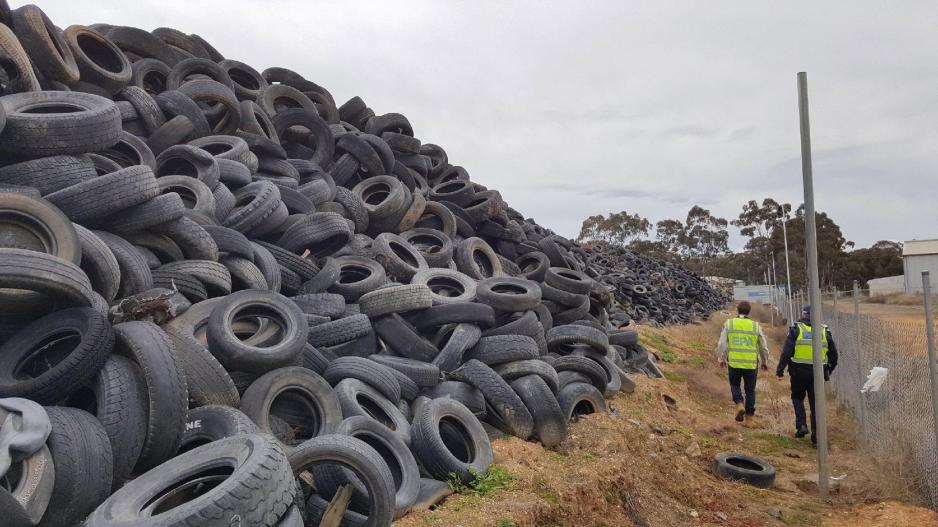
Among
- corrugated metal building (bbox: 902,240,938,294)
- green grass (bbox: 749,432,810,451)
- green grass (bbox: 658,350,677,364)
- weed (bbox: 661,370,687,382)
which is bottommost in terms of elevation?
green grass (bbox: 749,432,810,451)

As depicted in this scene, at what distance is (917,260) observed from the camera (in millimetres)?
45906

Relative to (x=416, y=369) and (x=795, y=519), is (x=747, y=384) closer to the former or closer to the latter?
(x=795, y=519)

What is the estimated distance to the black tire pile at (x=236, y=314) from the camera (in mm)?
4277

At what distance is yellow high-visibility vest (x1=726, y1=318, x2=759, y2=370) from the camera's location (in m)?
9.89

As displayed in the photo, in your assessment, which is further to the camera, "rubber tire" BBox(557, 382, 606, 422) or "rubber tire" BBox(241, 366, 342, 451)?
"rubber tire" BBox(557, 382, 606, 422)

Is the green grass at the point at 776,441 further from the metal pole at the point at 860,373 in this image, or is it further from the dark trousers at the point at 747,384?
the metal pole at the point at 860,373

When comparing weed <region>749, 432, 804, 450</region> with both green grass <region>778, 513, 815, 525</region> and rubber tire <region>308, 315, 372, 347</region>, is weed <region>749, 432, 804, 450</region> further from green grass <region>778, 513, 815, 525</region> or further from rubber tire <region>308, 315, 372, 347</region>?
rubber tire <region>308, 315, 372, 347</region>

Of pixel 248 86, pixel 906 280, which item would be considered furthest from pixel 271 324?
pixel 906 280

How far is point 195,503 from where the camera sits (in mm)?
3436

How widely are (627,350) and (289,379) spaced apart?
29.2ft

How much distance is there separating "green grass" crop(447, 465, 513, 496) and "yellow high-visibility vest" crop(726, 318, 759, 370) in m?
5.35

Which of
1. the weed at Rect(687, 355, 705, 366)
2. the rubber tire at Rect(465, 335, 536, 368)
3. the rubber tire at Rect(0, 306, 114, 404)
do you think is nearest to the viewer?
the rubber tire at Rect(0, 306, 114, 404)

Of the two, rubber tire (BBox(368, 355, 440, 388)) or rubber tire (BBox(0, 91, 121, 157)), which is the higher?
rubber tire (BBox(0, 91, 121, 157))

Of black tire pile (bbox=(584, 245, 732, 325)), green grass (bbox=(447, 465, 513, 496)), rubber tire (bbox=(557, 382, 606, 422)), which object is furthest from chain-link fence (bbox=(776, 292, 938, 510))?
black tire pile (bbox=(584, 245, 732, 325))
